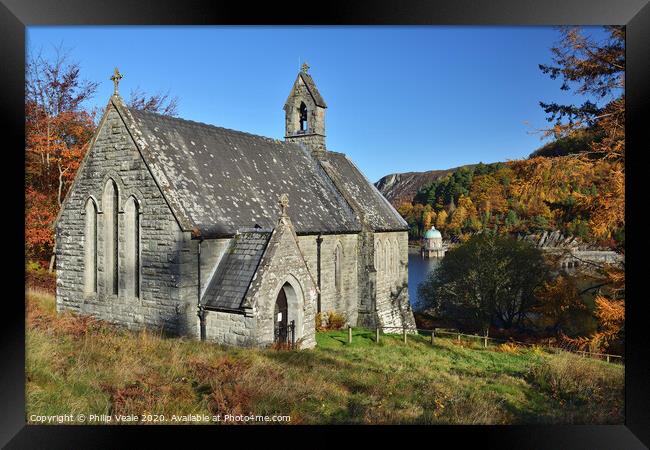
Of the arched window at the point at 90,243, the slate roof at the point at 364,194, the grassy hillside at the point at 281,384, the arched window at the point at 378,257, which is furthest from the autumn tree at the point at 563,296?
the arched window at the point at 90,243

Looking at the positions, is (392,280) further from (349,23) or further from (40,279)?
(349,23)

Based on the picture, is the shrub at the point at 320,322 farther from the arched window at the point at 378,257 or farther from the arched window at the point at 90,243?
the arched window at the point at 90,243

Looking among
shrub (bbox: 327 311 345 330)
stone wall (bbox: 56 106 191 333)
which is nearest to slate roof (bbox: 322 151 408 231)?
shrub (bbox: 327 311 345 330)

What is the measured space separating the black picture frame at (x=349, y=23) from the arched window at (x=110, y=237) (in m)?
4.62

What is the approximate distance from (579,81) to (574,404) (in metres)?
7.59

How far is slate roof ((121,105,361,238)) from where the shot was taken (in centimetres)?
1202

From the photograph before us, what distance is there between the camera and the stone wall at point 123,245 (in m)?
11.4

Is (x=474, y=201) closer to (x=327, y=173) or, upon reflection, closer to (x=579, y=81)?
(x=327, y=173)

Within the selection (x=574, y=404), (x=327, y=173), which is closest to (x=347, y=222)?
(x=327, y=173)

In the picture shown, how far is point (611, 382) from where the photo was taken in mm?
9117

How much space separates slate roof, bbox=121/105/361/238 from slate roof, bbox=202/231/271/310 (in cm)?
66

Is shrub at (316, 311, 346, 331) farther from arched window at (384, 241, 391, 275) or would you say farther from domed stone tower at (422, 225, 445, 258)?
domed stone tower at (422, 225, 445, 258)

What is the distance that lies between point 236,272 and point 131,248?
3.21m

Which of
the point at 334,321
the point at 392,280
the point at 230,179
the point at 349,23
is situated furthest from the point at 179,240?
the point at 392,280
